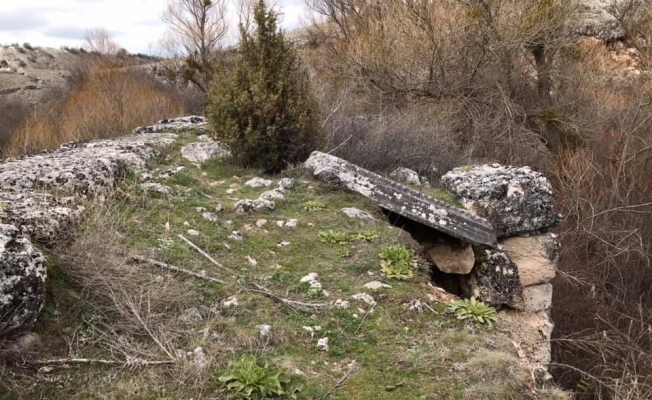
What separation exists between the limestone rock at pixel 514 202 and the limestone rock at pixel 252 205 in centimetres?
223

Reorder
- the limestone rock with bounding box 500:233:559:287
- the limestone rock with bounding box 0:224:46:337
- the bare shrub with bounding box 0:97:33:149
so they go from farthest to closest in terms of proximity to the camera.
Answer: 1. the bare shrub with bounding box 0:97:33:149
2. the limestone rock with bounding box 500:233:559:287
3. the limestone rock with bounding box 0:224:46:337

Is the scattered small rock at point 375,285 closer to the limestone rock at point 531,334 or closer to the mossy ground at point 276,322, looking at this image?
the mossy ground at point 276,322

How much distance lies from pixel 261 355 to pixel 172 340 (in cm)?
55

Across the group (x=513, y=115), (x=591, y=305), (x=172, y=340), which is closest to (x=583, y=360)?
(x=591, y=305)

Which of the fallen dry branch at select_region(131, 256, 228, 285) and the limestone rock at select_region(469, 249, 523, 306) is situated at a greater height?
the fallen dry branch at select_region(131, 256, 228, 285)

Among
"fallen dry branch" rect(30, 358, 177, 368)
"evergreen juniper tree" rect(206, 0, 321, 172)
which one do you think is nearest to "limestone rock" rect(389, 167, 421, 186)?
"evergreen juniper tree" rect(206, 0, 321, 172)

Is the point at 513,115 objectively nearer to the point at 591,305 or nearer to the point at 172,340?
the point at 591,305

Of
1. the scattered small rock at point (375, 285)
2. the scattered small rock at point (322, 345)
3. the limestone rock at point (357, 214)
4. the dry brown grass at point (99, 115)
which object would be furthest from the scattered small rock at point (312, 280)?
the dry brown grass at point (99, 115)

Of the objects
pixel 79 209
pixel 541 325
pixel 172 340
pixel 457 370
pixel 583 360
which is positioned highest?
pixel 79 209

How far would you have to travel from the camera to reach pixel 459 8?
10.6 m

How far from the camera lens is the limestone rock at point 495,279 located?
5164 millimetres

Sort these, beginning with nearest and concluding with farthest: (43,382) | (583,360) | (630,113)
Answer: (43,382), (583,360), (630,113)

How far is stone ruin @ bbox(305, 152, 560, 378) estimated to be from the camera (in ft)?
17.3

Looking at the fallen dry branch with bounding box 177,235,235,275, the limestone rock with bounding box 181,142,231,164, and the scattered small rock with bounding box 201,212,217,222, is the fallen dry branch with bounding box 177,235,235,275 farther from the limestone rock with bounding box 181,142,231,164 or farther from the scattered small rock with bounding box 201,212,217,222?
the limestone rock with bounding box 181,142,231,164
